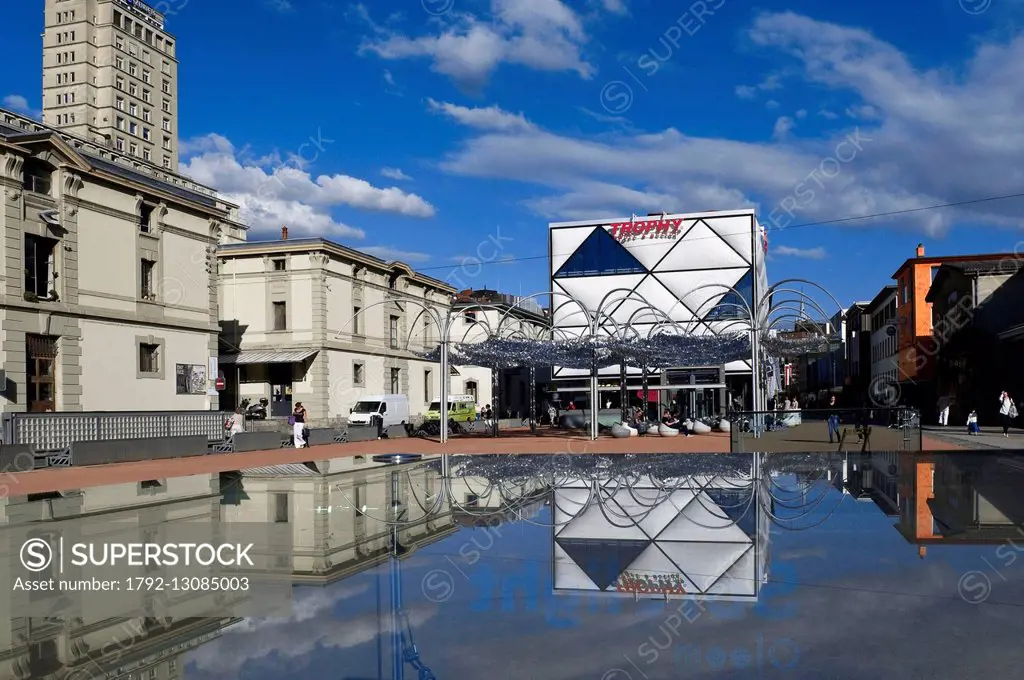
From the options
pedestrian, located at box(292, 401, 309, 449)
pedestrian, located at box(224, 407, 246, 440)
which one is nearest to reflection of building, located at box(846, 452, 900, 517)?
pedestrian, located at box(292, 401, 309, 449)

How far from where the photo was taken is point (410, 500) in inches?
500

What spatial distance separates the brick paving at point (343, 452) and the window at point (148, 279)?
28.4 ft

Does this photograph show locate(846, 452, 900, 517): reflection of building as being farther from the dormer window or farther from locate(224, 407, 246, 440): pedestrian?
the dormer window

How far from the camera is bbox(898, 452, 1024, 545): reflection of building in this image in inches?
347

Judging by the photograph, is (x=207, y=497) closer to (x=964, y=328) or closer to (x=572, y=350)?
(x=572, y=350)

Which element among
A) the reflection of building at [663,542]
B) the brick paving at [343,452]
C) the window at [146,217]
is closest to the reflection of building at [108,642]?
the reflection of building at [663,542]

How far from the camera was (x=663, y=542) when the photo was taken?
846cm

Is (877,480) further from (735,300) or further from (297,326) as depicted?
(735,300)

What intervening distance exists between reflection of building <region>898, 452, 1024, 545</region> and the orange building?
39904 millimetres

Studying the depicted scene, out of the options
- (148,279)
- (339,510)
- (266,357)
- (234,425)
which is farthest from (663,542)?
(266,357)

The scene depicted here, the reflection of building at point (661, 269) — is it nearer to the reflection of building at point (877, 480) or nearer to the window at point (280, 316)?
the window at point (280, 316)

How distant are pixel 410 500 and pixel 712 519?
15.4 feet

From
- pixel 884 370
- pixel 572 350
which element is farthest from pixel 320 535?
pixel 884 370

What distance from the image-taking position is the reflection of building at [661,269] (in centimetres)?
5138
